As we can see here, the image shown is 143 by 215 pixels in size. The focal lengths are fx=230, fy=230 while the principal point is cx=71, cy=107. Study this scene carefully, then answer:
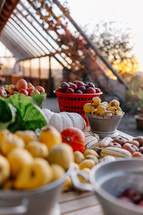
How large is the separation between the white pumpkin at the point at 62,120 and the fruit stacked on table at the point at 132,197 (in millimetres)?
728

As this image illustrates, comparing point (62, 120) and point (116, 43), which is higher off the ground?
point (116, 43)

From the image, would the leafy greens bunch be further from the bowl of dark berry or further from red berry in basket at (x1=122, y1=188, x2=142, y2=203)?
the bowl of dark berry

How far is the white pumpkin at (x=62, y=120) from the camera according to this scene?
1222mm

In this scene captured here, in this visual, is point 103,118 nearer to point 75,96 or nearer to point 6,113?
point 75,96

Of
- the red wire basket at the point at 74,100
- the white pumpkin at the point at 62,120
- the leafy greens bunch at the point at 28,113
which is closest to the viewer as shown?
the leafy greens bunch at the point at 28,113

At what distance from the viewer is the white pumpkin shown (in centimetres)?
122

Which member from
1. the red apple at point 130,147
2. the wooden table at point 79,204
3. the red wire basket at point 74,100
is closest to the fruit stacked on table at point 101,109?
the red wire basket at point 74,100

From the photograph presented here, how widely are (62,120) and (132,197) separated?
78cm

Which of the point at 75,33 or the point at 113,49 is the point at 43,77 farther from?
the point at 75,33

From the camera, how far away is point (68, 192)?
0.70 metres

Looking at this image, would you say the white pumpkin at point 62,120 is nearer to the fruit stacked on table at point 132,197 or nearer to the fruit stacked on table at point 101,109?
the fruit stacked on table at point 101,109

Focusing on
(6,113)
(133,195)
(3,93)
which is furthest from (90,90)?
(133,195)

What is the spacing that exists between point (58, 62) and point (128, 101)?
9.59 ft

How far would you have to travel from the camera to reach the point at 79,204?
63 cm
